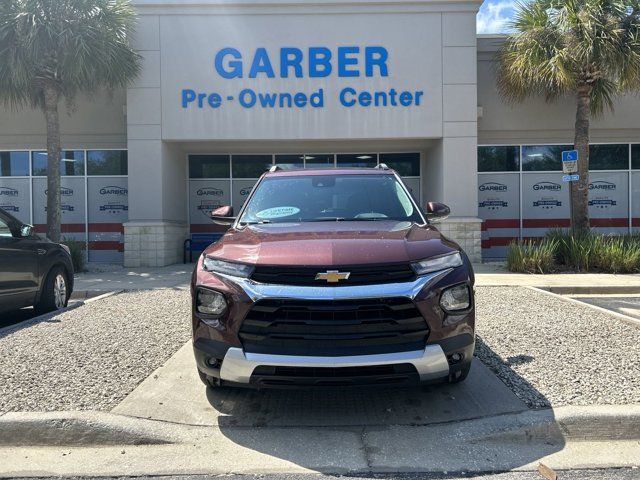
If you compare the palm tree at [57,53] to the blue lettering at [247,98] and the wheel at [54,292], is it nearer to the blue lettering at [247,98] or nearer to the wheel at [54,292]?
the blue lettering at [247,98]

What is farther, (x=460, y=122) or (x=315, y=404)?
(x=460, y=122)

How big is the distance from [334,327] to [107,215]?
44.8 ft

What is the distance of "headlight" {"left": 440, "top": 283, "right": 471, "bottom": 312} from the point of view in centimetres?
344

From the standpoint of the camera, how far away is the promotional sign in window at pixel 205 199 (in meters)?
16.0

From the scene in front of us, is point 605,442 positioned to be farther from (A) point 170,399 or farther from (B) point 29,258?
(B) point 29,258

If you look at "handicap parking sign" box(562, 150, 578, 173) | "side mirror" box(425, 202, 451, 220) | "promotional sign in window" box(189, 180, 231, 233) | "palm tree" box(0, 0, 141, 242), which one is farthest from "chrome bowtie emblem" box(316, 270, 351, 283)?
"promotional sign in window" box(189, 180, 231, 233)

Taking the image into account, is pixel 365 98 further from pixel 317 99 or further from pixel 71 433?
pixel 71 433

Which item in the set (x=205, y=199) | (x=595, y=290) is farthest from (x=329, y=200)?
(x=205, y=199)

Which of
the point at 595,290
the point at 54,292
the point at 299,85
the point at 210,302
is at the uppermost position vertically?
the point at 299,85

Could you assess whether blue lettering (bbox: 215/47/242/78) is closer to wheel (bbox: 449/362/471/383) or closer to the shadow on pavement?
the shadow on pavement

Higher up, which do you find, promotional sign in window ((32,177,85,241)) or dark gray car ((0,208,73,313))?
promotional sign in window ((32,177,85,241))

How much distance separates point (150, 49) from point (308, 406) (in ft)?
40.1

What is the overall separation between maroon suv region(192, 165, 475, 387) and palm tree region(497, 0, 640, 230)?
1024cm

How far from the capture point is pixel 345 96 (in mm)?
13602
